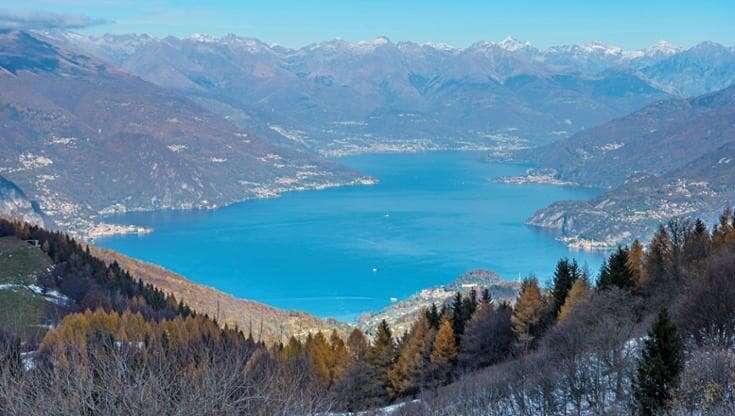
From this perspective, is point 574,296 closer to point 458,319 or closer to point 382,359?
point 458,319

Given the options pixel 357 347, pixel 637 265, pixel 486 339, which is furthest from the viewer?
pixel 637 265

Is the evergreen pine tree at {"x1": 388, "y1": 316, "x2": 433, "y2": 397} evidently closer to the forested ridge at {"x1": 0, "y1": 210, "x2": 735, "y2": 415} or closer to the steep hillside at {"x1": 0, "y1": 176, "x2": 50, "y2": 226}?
the forested ridge at {"x1": 0, "y1": 210, "x2": 735, "y2": 415}

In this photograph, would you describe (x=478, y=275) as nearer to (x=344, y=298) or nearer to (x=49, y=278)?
(x=344, y=298)

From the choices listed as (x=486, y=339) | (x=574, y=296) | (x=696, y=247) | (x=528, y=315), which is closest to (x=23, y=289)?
(x=486, y=339)

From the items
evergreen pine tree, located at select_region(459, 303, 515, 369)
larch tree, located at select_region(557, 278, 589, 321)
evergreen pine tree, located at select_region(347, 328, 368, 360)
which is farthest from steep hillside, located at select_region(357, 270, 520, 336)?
larch tree, located at select_region(557, 278, 589, 321)

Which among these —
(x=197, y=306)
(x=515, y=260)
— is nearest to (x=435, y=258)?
(x=515, y=260)

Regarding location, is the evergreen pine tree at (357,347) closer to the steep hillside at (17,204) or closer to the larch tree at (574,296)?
the larch tree at (574,296)
